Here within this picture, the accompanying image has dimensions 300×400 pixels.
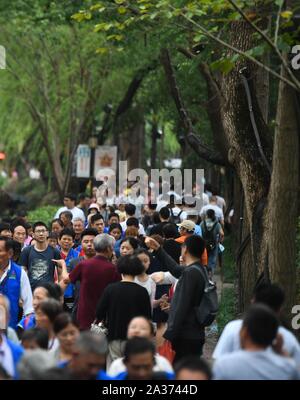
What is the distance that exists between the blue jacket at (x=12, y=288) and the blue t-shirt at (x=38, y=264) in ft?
5.34

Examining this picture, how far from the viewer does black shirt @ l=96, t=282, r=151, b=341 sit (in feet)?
34.3

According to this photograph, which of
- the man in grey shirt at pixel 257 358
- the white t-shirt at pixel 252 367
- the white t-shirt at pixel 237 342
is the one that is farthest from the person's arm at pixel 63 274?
the white t-shirt at pixel 252 367

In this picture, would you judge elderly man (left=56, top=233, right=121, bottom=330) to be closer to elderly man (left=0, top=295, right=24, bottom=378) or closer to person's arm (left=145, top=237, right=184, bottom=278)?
person's arm (left=145, top=237, right=184, bottom=278)

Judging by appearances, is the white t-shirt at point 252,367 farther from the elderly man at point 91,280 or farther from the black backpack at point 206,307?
the elderly man at point 91,280

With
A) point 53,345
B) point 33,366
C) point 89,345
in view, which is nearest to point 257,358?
point 89,345

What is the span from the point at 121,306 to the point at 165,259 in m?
1.72

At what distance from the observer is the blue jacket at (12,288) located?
454 inches

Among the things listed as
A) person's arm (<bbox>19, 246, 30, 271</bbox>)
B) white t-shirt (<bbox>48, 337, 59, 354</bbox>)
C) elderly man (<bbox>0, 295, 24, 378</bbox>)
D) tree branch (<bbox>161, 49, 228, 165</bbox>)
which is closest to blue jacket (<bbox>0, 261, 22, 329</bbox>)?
person's arm (<bbox>19, 246, 30, 271</bbox>)

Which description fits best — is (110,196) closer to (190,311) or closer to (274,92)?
(274,92)

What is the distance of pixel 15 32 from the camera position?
30.1 meters

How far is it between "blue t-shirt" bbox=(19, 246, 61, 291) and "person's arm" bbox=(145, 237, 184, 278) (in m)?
1.52

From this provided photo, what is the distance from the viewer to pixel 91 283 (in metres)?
11.3
